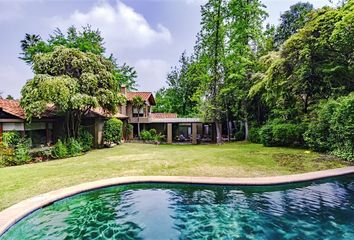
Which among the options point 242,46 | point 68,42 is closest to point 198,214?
point 242,46

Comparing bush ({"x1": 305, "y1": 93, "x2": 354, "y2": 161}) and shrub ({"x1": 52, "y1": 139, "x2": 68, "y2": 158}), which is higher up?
bush ({"x1": 305, "y1": 93, "x2": 354, "y2": 161})

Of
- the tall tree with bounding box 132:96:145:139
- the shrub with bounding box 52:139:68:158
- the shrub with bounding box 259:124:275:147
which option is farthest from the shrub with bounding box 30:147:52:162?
the shrub with bounding box 259:124:275:147

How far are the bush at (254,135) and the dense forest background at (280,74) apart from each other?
0.09 m

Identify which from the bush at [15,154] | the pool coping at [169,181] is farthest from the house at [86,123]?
the pool coping at [169,181]

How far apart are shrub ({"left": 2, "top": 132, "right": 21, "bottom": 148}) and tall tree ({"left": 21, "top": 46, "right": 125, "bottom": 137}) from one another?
1302mm

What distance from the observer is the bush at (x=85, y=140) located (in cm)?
1849

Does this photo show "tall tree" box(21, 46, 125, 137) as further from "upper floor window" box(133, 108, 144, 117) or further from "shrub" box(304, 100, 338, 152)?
"shrub" box(304, 100, 338, 152)

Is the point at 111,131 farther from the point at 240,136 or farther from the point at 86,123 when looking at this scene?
the point at 240,136

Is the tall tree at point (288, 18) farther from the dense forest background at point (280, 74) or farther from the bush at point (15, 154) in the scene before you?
the bush at point (15, 154)

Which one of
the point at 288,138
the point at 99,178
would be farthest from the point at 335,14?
the point at 99,178

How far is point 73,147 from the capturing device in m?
16.5

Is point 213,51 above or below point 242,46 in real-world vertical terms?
below

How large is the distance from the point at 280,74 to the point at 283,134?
4.34m

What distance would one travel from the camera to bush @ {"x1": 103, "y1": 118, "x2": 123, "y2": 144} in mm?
21425
